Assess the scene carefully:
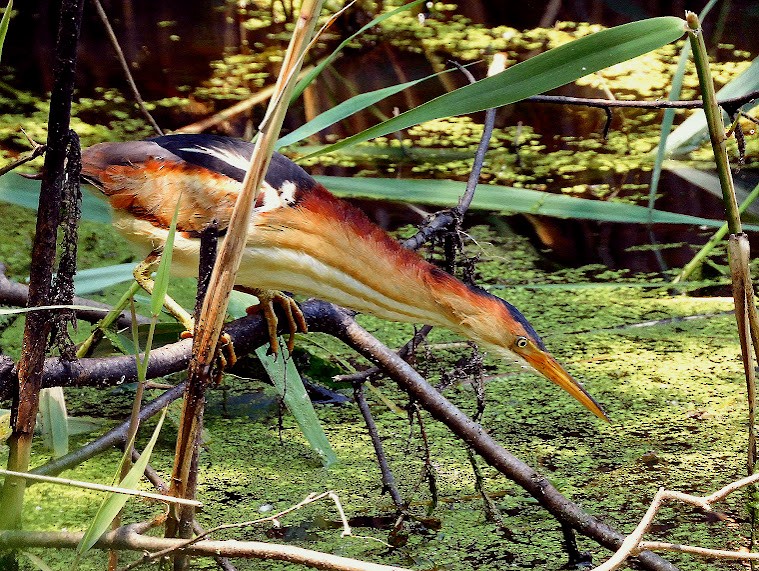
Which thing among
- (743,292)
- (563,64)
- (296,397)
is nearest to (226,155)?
(296,397)

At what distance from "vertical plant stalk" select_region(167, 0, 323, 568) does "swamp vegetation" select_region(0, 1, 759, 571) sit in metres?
0.47

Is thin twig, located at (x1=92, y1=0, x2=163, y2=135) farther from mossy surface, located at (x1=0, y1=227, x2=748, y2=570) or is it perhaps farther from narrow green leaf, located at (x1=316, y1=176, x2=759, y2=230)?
mossy surface, located at (x1=0, y1=227, x2=748, y2=570)

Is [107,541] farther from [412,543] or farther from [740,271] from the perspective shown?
[740,271]

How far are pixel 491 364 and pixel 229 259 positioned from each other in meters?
1.69

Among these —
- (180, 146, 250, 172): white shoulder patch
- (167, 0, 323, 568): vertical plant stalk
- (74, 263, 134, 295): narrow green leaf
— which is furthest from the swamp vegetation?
(167, 0, 323, 568): vertical plant stalk

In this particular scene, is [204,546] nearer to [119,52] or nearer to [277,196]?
[277,196]

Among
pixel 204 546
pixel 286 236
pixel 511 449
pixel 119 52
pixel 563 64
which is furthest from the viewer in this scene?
pixel 511 449

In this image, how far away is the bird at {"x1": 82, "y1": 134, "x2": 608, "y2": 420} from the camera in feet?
5.63

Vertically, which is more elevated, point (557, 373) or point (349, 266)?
point (349, 266)

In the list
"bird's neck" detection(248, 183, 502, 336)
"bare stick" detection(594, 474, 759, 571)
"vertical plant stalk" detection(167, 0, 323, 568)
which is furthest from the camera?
"bird's neck" detection(248, 183, 502, 336)

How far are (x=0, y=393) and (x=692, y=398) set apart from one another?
1708mm

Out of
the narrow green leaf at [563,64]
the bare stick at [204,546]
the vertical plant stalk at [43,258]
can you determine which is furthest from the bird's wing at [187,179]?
the bare stick at [204,546]

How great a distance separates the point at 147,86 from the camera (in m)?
4.41

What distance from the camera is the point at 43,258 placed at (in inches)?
50.0
